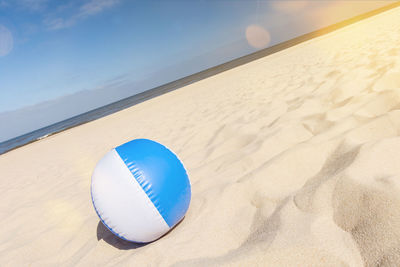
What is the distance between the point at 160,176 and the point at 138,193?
0.62 feet

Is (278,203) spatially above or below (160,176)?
below

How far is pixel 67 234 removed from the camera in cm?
252

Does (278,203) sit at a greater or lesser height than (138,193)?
lesser

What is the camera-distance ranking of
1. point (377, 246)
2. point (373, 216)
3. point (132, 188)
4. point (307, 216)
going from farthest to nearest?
point (132, 188), point (307, 216), point (373, 216), point (377, 246)

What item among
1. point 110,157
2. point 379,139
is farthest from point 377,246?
point 110,157

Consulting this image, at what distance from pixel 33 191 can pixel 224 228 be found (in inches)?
160

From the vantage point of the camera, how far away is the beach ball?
1.76 m

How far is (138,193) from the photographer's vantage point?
1.76 metres

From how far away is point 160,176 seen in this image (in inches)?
72.1

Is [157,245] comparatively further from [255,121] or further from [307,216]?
[255,121]

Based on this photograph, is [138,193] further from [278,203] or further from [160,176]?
[278,203]

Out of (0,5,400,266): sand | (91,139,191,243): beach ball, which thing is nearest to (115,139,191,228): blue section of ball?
(91,139,191,243): beach ball

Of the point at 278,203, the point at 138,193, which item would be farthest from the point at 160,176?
the point at 278,203

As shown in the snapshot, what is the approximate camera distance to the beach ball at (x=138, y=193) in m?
1.76
